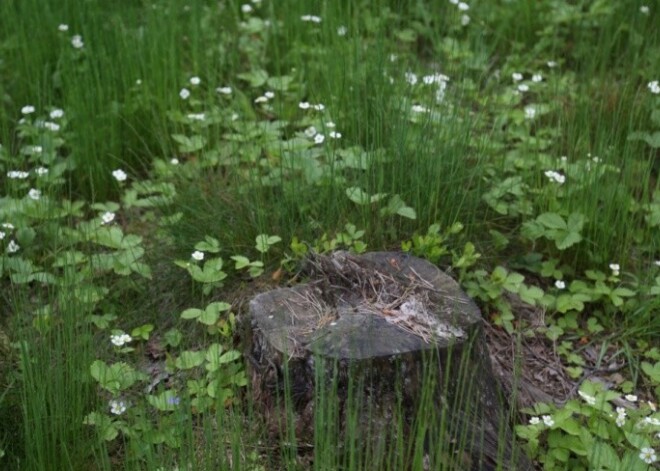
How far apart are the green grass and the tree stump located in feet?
0.41

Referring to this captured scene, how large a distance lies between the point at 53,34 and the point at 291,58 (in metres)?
1.20

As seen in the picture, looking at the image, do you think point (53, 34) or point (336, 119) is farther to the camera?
point (53, 34)

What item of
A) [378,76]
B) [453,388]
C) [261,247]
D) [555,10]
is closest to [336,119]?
[378,76]

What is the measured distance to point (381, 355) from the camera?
8.41ft

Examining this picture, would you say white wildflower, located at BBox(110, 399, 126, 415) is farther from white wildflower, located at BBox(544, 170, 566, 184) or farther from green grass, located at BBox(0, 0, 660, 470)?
white wildflower, located at BBox(544, 170, 566, 184)

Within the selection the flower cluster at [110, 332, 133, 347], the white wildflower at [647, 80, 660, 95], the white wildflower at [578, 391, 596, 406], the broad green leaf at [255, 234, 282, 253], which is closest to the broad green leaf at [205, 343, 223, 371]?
the flower cluster at [110, 332, 133, 347]

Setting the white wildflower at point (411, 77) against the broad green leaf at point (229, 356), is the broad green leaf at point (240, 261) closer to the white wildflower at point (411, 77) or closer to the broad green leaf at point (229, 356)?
the broad green leaf at point (229, 356)

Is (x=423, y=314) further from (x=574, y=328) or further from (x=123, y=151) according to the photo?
(x=123, y=151)

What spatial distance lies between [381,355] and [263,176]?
4.34ft

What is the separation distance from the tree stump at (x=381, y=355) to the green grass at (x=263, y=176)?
0.13m

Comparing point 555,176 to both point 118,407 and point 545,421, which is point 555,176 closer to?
point 545,421

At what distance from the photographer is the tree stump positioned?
257 centimetres

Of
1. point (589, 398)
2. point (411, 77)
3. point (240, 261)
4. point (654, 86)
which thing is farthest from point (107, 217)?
point (654, 86)

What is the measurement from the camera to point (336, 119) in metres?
3.77
